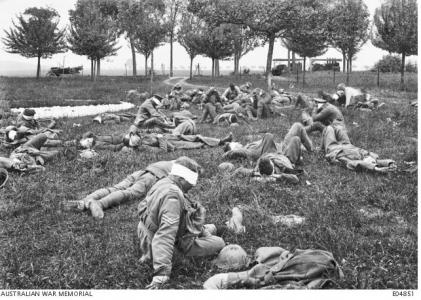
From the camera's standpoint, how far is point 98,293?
4359 mm

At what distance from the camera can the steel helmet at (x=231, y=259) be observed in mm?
4984

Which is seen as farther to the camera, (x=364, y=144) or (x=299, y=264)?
(x=364, y=144)

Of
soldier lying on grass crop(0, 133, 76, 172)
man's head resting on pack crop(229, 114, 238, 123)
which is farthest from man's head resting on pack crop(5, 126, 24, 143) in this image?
man's head resting on pack crop(229, 114, 238, 123)

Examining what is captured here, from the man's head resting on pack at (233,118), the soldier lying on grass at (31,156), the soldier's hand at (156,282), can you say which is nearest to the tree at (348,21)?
the man's head resting on pack at (233,118)

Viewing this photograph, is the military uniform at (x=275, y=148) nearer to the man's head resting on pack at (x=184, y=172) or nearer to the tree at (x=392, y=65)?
the man's head resting on pack at (x=184, y=172)

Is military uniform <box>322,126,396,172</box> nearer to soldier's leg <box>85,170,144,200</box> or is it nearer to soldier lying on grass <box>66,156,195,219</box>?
soldier lying on grass <box>66,156,195,219</box>

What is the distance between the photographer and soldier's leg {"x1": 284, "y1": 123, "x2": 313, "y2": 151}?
32.6 feet

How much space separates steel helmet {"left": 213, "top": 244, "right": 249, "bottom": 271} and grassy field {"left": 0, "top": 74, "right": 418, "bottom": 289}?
142 mm

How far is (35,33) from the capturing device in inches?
1391

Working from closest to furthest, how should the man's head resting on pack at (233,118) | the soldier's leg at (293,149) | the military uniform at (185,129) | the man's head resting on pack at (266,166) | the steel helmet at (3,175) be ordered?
1. the steel helmet at (3,175)
2. the man's head resting on pack at (266,166)
3. the soldier's leg at (293,149)
4. the military uniform at (185,129)
5. the man's head resting on pack at (233,118)

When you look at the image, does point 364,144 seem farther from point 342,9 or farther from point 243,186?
point 342,9

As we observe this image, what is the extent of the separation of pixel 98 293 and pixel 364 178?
5.48 meters

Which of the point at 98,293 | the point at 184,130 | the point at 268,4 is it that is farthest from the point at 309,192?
the point at 268,4

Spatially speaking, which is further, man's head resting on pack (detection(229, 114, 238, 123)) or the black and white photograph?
man's head resting on pack (detection(229, 114, 238, 123))
